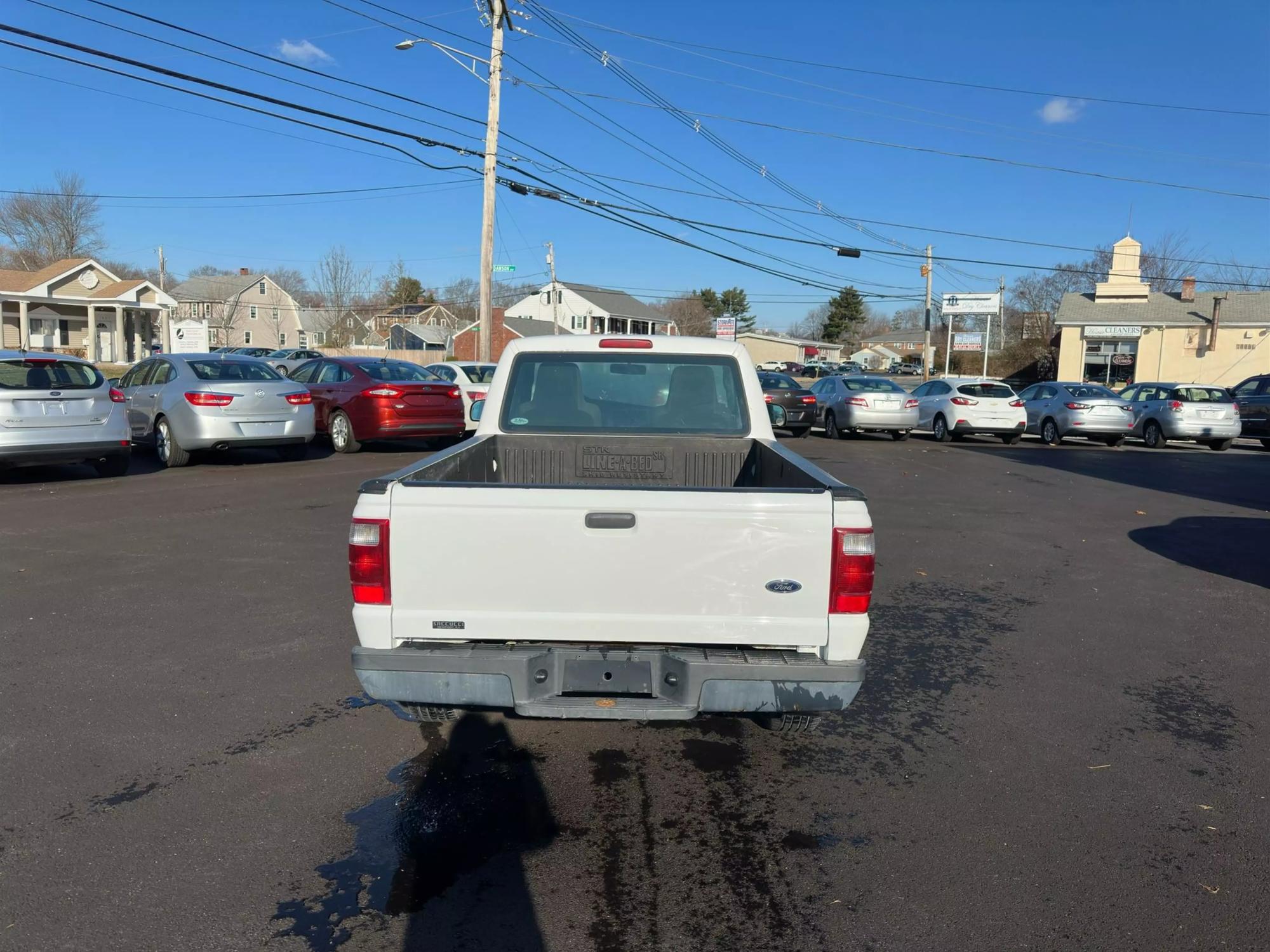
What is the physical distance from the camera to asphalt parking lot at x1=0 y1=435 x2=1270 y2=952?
3.08m

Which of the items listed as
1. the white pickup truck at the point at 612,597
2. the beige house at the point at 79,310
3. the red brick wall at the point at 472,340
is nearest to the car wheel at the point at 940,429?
the white pickup truck at the point at 612,597

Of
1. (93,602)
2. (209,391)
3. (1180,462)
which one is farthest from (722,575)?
(1180,462)

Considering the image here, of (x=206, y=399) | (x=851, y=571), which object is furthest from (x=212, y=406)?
(x=851, y=571)

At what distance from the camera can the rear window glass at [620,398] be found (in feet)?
17.8

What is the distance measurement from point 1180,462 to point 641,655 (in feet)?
60.0

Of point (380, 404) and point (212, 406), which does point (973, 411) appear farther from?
point (212, 406)

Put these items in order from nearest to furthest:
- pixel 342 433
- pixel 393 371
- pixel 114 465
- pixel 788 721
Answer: pixel 788 721
pixel 114 465
pixel 342 433
pixel 393 371

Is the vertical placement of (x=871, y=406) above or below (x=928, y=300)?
below

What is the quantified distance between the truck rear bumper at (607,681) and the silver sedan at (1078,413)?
798 inches

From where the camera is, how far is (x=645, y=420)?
5590 mm

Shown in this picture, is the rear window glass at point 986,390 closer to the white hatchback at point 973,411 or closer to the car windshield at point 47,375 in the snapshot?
the white hatchback at point 973,411

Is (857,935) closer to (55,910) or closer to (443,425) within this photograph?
(55,910)

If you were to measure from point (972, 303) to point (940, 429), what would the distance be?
134 feet

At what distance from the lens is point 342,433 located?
15.8m
